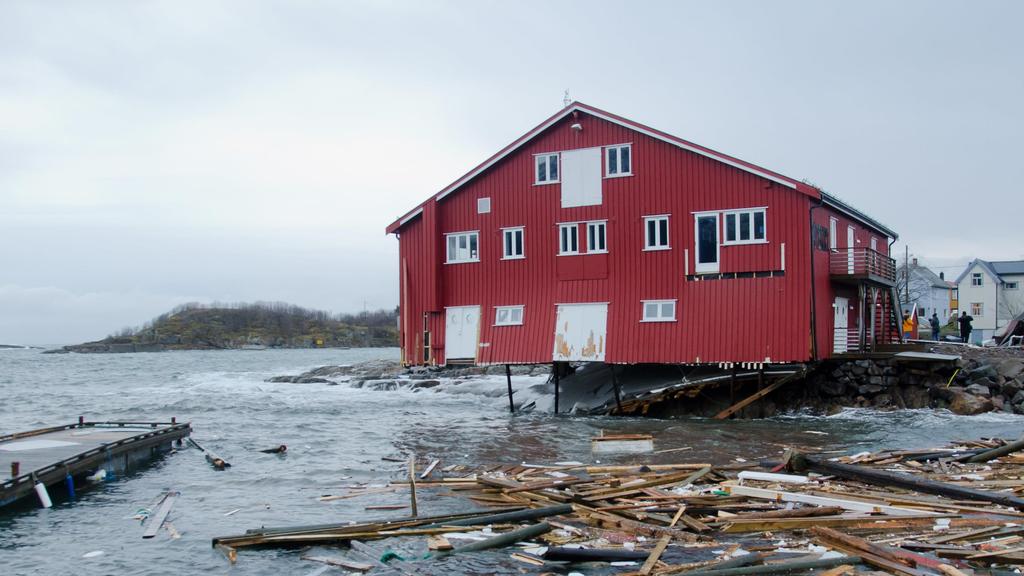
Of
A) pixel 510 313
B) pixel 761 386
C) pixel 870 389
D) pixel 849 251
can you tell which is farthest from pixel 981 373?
pixel 510 313

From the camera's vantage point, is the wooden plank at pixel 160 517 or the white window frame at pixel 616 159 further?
the white window frame at pixel 616 159

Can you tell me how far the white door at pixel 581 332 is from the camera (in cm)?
3183

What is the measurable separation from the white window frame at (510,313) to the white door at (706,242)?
7212mm

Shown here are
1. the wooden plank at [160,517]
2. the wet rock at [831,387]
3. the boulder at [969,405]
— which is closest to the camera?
the wooden plank at [160,517]

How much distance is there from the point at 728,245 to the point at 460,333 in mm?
11437

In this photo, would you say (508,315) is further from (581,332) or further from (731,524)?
(731,524)

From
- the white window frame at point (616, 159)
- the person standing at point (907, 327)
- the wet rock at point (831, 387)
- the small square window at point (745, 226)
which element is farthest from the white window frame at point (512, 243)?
the person standing at point (907, 327)

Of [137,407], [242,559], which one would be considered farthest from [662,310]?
[137,407]

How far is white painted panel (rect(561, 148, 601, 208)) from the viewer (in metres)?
32.2

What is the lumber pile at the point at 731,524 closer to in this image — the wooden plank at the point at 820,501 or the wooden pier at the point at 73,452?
the wooden plank at the point at 820,501

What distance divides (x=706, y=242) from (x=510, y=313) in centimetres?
836

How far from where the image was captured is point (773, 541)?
436 inches

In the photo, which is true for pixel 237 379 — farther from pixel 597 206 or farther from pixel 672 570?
pixel 672 570

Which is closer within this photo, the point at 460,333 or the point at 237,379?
the point at 460,333
